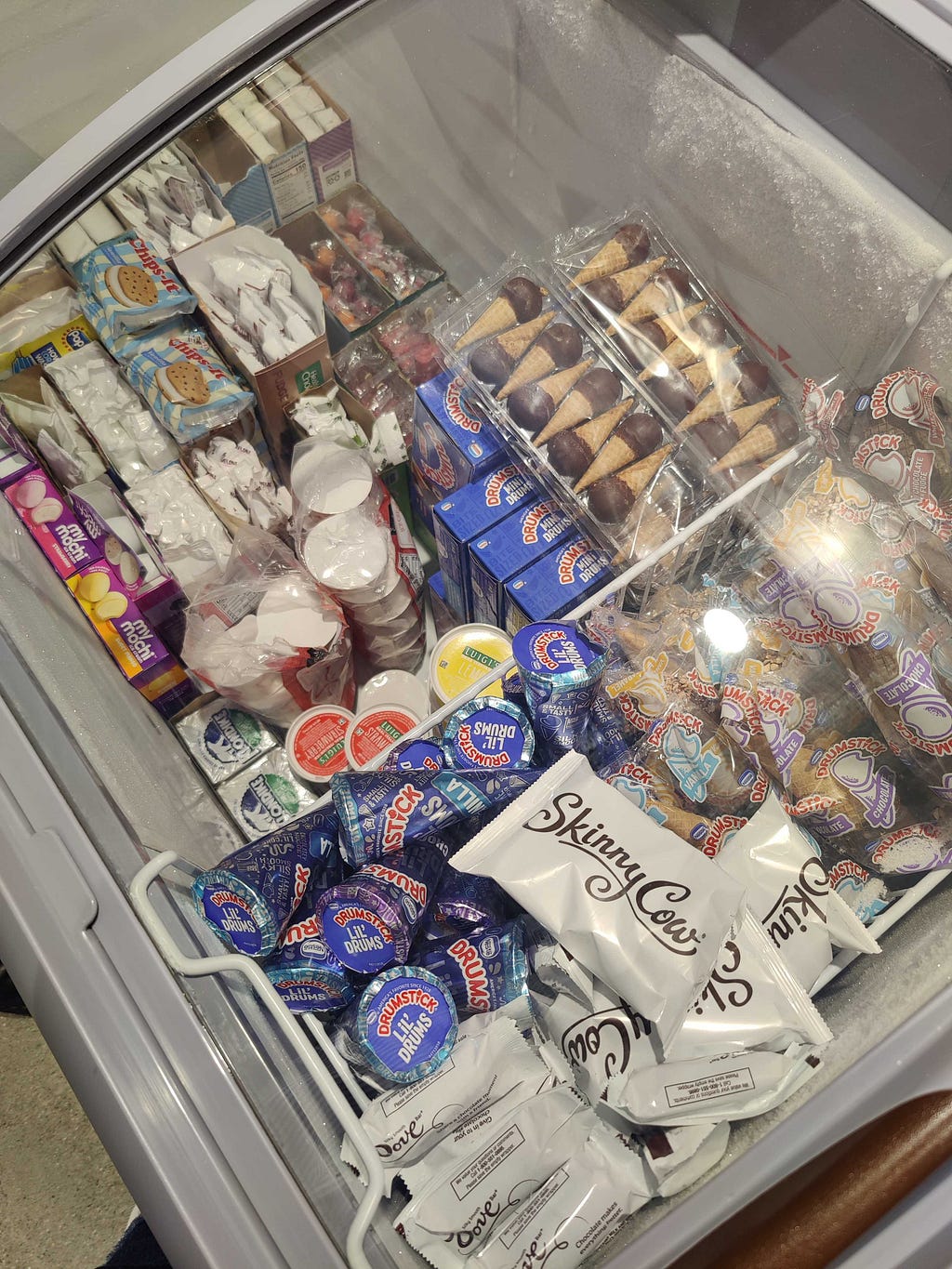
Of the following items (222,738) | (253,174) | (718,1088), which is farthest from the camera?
(253,174)

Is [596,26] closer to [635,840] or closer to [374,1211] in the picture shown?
[635,840]

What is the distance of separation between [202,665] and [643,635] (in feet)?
2.48

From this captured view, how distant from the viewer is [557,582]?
4.69 ft

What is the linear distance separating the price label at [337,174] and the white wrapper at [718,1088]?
1896 millimetres

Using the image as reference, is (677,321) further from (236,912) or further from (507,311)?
(236,912)

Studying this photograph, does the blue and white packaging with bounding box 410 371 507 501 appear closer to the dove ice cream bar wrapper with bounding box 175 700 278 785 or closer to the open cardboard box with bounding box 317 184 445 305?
the open cardboard box with bounding box 317 184 445 305

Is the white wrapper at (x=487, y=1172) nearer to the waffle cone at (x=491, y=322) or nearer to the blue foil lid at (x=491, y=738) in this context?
the blue foil lid at (x=491, y=738)

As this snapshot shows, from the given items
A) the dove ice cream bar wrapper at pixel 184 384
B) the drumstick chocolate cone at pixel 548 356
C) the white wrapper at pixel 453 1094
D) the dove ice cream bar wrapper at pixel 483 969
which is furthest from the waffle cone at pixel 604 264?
the white wrapper at pixel 453 1094

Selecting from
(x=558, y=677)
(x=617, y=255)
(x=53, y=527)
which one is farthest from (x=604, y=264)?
(x=53, y=527)

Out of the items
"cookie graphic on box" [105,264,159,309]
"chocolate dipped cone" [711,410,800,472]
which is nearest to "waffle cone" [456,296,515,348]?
"chocolate dipped cone" [711,410,800,472]

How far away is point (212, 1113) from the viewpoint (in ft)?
2.93

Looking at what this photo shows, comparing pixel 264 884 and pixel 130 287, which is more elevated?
pixel 130 287

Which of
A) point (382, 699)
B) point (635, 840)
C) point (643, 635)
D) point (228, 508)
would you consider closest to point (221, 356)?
point (228, 508)

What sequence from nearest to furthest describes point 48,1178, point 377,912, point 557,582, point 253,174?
1. point 377,912
2. point 557,582
3. point 253,174
4. point 48,1178
